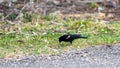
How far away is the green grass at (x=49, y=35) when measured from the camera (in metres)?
9.33

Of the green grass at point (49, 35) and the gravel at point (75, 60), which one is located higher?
the gravel at point (75, 60)

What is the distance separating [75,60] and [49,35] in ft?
7.27

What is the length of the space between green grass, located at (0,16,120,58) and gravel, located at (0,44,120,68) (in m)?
0.36

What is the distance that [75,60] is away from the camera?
27.6 ft

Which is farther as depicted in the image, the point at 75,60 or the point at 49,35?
the point at 49,35

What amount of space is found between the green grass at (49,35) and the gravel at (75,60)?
1.17 feet

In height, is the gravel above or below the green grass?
above

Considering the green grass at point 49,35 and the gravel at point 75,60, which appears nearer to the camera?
the gravel at point 75,60

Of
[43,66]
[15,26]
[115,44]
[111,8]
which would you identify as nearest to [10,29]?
[15,26]

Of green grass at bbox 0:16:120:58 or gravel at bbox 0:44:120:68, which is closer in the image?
gravel at bbox 0:44:120:68

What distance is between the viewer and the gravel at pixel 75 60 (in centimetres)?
806

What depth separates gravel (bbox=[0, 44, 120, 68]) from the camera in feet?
26.5

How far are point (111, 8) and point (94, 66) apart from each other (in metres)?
6.21

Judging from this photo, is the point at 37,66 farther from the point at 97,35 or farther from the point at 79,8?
the point at 79,8
